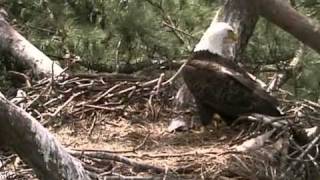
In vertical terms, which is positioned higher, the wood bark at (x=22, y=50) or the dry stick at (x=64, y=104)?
the dry stick at (x=64, y=104)

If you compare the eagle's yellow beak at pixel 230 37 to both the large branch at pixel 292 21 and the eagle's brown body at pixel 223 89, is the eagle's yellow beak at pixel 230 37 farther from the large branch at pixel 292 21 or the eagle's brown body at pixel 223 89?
the large branch at pixel 292 21

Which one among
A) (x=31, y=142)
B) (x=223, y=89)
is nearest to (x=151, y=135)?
(x=223, y=89)

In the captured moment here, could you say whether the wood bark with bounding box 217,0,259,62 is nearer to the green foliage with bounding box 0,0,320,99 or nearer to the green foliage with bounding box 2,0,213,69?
the green foliage with bounding box 0,0,320,99

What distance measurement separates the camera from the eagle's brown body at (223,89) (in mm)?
3730

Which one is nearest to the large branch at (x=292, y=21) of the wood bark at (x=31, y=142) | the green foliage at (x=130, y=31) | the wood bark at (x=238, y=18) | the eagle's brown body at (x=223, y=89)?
the wood bark at (x=31, y=142)

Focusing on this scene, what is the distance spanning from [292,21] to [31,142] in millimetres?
Result: 930

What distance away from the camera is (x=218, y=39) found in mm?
4117

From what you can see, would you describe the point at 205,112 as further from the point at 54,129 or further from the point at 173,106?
the point at 54,129

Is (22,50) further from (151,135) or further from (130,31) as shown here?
(151,135)

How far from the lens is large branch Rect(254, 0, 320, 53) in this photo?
2115 mm

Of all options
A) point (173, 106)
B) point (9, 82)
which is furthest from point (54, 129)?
point (9, 82)

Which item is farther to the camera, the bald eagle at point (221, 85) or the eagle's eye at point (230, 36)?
the eagle's eye at point (230, 36)

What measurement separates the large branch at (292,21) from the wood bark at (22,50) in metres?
3.06

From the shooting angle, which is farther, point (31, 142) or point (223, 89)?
point (223, 89)
